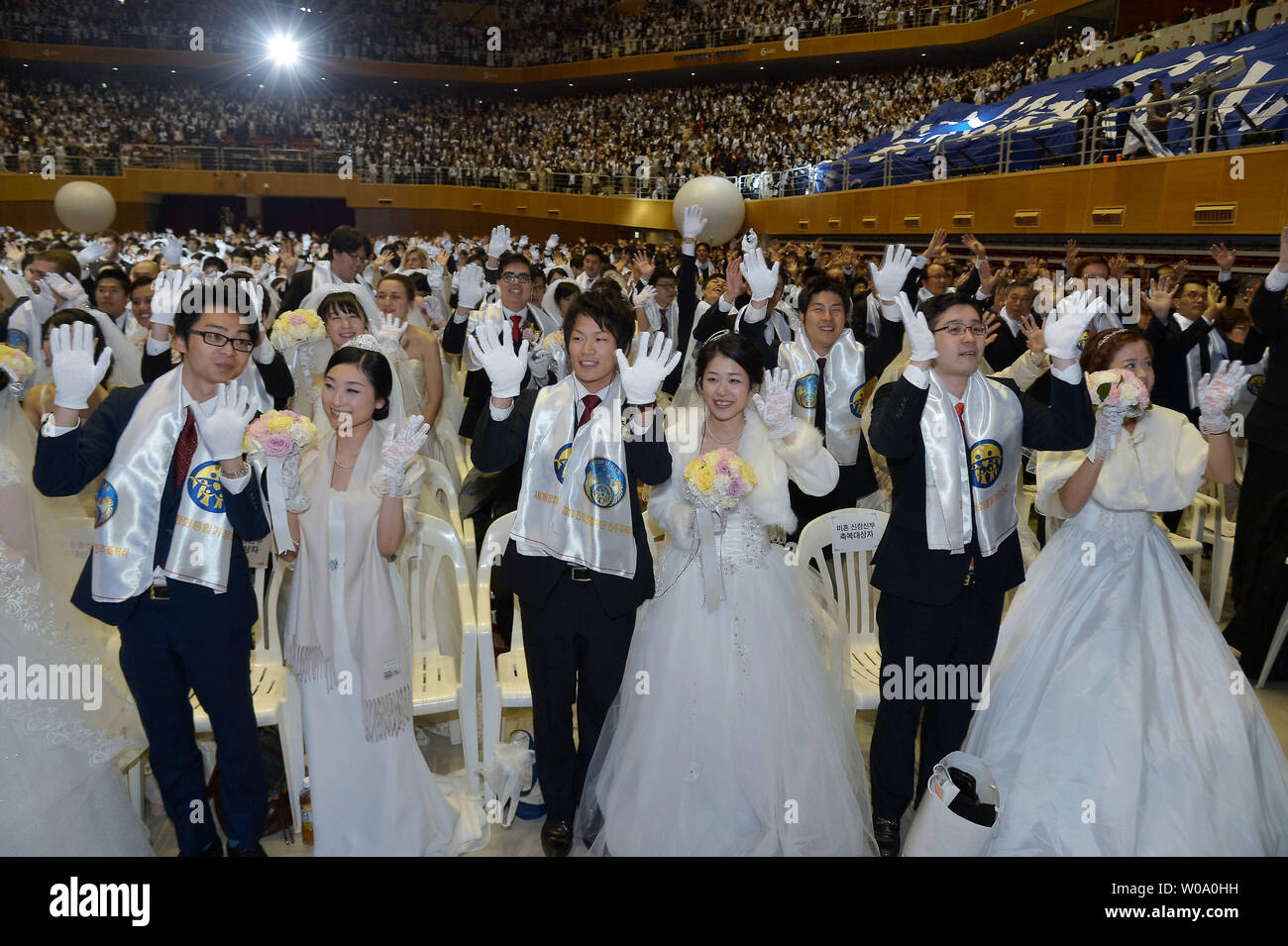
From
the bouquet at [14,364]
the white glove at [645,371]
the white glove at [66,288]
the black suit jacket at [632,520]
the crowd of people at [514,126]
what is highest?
the crowd of people at [514,126]

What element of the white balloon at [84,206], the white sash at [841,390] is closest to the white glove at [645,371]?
the white sash at [841,390]

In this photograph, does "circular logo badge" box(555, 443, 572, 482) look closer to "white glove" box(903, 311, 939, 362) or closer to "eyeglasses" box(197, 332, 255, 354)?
"eyeglasses" box(197, 332, 255, 354)

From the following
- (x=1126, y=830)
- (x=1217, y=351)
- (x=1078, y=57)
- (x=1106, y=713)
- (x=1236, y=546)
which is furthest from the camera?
(x=1078, y=57)

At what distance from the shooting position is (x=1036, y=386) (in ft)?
11.6

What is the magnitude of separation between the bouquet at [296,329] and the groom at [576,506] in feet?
5.44

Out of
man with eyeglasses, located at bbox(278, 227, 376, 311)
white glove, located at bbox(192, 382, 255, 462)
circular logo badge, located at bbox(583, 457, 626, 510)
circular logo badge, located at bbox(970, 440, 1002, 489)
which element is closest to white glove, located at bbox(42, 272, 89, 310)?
man with eyeglasses, located at bbox(278, 227, 376, 311)

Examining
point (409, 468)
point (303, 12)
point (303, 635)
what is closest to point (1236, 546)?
point (409, 468)

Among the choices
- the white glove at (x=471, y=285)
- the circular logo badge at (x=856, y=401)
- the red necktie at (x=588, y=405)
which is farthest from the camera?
the white glove at (x=471, y=285)

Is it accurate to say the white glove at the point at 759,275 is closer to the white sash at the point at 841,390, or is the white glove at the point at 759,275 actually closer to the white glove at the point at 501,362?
the white sash at the point at 841,390

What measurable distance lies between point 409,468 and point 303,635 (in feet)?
2.04

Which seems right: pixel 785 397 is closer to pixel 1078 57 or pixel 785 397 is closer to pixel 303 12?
pixel 1078 57

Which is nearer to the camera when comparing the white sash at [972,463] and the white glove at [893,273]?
the white sash at [972,463]

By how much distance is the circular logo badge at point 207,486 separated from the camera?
2701 mm

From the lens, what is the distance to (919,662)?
10.00ft
